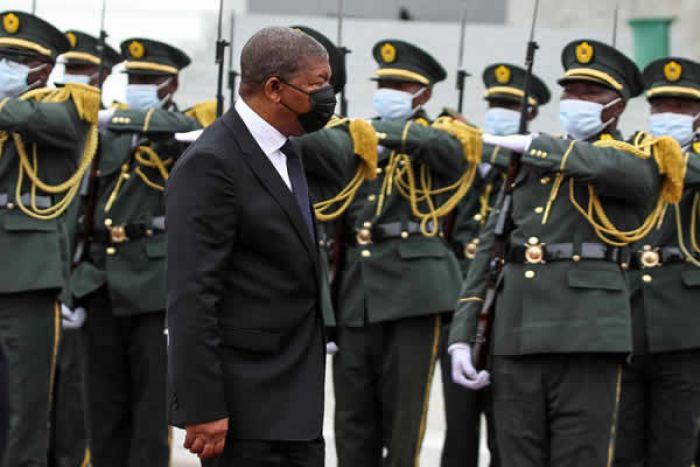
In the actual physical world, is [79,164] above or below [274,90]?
below

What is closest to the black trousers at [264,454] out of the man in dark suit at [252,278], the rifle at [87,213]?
the man in dark suit at [252,278]

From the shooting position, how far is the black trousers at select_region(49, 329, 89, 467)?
903cm

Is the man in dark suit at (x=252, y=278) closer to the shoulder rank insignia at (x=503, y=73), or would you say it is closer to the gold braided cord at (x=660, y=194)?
the gold braided cord at (x=660, y=194)

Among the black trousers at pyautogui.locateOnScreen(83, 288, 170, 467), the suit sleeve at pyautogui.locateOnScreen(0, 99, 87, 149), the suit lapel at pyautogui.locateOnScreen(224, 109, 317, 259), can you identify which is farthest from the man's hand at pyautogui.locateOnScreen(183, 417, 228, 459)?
the black trousers at pyautogui.locateOnScreen(83, 288, 170, 467)

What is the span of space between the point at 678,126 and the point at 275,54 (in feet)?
12.3

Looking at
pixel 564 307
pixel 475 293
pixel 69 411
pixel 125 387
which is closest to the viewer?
pixel 564 307

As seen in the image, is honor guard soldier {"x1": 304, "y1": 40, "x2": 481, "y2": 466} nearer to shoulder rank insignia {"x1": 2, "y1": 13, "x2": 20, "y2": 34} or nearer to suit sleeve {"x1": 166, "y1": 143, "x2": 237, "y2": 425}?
shoulder rank insignia {"x1": 2, "y1": 13, "x2": 20, "y2": 34}

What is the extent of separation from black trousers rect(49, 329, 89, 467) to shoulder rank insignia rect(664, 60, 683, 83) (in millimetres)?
2988

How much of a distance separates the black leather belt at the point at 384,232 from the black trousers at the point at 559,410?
1.70 metres

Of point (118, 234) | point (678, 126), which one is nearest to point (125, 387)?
point (118, 234)

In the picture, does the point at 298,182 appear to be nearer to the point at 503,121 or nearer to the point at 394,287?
the point at 394,287

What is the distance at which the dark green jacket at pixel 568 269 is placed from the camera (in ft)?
23.2

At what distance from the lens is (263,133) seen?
534 cm

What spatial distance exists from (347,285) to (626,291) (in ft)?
6.05
